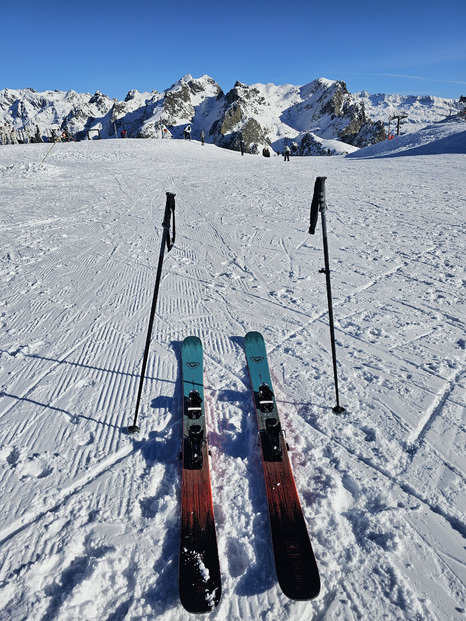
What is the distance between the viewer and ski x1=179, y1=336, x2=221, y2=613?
2.07 metres

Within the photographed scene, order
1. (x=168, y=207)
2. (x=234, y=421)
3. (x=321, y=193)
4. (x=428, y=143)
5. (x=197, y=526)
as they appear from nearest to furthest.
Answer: (x=197, y=526) → (x=168, y=207) → (x=321, y=193) → (x=234, y=421) → (x=428, y=143)

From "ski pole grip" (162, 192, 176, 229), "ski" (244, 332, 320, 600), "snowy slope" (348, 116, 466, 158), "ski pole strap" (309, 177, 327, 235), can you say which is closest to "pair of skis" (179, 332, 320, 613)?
"ski" (244, 332, 320, 600)

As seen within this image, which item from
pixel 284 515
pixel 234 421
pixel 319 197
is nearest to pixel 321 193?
pixel 319 197

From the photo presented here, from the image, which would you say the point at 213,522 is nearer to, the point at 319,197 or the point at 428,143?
the point at 319,197

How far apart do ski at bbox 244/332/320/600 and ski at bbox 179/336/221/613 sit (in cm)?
41

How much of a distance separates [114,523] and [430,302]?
505cm

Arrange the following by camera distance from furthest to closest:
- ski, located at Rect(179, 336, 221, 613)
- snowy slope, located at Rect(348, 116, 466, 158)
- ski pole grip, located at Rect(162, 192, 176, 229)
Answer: snowy slope, located at Rect(348, 116, 466, 158)
ski pole grip, located at Rect(162, 192, 176, 229)
ski, located at Rect(179, 336, 221, 613)

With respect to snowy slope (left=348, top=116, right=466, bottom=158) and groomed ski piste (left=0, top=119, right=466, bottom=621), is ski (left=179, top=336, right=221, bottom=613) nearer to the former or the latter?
groomed ski piste (left=0, top=119, right=466, bottom=621)

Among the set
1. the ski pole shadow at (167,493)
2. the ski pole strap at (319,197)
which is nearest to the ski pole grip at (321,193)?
the ski pole strap at (319,197)

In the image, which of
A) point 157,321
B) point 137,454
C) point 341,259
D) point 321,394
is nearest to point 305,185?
point 341,259

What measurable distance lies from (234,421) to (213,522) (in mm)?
1020

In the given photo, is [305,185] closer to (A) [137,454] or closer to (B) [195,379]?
(B) [195,379]

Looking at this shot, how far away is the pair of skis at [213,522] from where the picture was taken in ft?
6.89

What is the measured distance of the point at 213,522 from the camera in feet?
8.01
